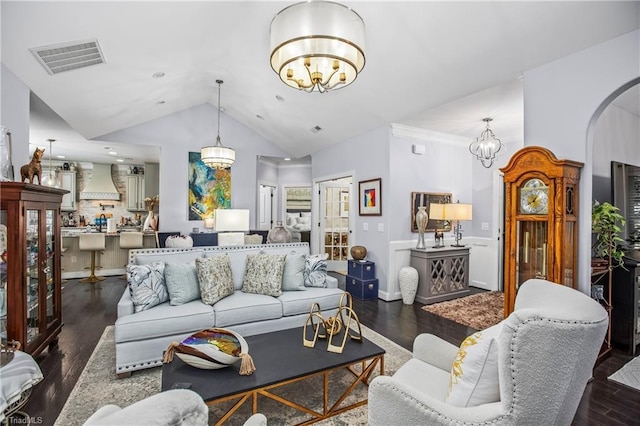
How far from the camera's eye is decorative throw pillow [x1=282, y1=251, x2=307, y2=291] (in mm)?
3408

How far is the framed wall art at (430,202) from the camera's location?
4.88 metres

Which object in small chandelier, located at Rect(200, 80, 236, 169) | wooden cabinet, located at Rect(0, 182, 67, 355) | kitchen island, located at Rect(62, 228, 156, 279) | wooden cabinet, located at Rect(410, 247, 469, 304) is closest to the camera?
wooden cabinet, located at Rect(0, 182, 67, 355)

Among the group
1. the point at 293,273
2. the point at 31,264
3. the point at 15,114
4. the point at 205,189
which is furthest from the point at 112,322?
the point at 205,189

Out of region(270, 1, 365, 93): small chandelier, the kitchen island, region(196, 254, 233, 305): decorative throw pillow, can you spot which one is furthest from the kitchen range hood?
region(270, 1, 365, 93): small chandelier

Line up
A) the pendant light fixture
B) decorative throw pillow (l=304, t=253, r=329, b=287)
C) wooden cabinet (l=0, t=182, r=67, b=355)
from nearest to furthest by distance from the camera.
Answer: wooden cabinet (l=0, t=182, r=67, b=355), decorative throw pillow (l=304, t=253, r=329, b=287), the pendant light fixture

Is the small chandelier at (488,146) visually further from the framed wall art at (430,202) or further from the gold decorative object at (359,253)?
the gold decorative object at (359,253)

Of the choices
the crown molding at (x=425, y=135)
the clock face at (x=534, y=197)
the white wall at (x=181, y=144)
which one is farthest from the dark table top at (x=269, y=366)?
the white wall at (x=181, y=144)

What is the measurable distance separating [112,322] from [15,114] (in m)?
2.39

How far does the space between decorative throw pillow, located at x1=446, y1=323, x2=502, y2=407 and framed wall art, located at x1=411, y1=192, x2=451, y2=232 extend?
3756 millimetres

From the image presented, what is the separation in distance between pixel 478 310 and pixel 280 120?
4.47 metres

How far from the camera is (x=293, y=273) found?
3432 mm

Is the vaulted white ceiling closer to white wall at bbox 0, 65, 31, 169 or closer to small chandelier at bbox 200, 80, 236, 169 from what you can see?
white wall at bbox 0, 65, 31, 169

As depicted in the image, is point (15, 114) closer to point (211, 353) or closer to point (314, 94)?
point (211, 353)

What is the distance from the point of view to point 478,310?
4.17 meters
